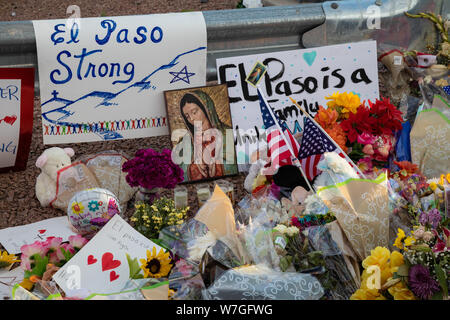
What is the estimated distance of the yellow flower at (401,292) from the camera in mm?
1868

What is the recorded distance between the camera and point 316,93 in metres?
3.99

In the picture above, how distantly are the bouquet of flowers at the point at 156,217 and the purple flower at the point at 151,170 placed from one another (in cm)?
20

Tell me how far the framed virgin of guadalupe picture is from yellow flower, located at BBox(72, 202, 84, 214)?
2.86ft

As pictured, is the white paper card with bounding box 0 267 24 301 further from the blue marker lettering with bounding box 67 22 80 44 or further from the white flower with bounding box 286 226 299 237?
the blue marker lettering with bounding box 67 22 80 44

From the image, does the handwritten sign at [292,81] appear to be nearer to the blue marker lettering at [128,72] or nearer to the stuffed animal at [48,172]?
the blue marker lettering at [128,72]

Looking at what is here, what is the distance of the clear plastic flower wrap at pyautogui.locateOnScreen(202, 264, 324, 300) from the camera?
1.90m

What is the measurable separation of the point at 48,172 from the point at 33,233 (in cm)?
42

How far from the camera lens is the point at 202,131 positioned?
149 inches

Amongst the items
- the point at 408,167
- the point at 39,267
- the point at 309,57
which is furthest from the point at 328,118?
the point at 39,267

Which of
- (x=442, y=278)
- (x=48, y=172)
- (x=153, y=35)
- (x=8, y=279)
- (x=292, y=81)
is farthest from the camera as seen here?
(x=292, y=81)

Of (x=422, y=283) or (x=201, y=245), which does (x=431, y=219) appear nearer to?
(x=422, y=283)

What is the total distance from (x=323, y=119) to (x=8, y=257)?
1797 millimetres
